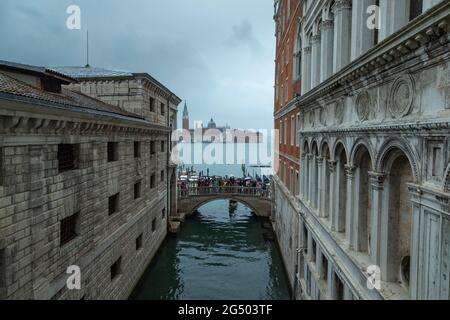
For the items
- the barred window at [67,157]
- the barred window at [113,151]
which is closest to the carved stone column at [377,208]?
the barred window at [67,157]

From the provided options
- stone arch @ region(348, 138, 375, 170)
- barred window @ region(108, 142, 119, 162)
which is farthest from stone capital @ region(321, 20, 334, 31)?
barred window @ region(108, 142, 119, 162)

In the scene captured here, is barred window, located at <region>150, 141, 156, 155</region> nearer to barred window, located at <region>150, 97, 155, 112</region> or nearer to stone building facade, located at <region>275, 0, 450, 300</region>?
barred window, located at <region>150, 97, 155, 112</region>

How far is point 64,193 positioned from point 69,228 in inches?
56.2

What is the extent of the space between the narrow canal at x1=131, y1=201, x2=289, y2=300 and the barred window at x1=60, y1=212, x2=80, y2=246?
6919 millimetres

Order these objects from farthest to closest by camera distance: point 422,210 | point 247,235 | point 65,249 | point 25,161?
point 247,235 → point 65,249 → point 25,161 → point 422,210

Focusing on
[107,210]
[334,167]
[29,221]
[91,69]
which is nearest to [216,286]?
[107,210]

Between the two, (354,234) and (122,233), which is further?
(122,233)

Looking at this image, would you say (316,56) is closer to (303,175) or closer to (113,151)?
(303,175)

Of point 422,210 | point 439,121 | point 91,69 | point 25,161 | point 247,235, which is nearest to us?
point 439,121

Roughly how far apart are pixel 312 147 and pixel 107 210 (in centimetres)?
866

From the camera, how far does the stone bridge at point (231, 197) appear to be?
34.0 meters

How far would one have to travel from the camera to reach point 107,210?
46.5 ft

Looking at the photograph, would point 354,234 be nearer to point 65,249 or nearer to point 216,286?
point 65,249

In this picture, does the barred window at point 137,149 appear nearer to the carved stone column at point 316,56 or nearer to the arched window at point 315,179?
the arched window at point 315,179
